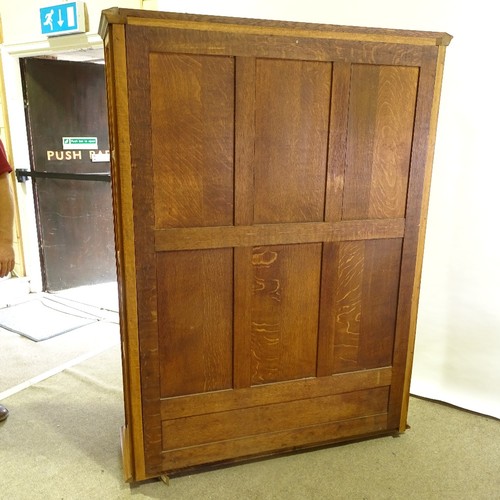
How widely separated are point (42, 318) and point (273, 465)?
2.25 meters

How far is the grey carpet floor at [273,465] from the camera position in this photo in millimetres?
1726

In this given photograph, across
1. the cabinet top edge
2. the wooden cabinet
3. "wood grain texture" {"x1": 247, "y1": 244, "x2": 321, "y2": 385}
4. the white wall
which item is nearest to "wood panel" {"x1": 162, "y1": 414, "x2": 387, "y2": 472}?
the wooden cabinet

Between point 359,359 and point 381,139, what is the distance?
905 mm

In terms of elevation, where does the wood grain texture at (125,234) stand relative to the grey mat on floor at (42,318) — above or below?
above

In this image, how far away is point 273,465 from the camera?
6.13 ft

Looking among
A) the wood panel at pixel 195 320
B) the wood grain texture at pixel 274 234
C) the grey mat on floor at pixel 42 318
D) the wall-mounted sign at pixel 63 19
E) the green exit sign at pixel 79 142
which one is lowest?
the grey mat on floor at pixel 42 318

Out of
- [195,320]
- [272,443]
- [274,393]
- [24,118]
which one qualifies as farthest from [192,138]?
[24,118]

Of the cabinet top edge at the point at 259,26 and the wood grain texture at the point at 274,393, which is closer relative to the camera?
the cabinet top edge at the point at 259,26

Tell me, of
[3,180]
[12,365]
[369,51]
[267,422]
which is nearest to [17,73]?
[3,180]

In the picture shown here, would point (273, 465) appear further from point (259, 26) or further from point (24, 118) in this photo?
point (24, 118)

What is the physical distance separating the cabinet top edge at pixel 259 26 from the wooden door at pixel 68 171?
7.37 feet

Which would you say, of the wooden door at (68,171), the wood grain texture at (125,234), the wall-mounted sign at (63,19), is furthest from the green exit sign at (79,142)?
the wood grain texture at (125,234)

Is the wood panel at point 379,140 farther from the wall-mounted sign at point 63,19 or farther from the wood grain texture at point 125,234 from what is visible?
the wall-mounted sign at point 63,19

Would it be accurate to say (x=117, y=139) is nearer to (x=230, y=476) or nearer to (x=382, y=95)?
(x=382, y=95)
